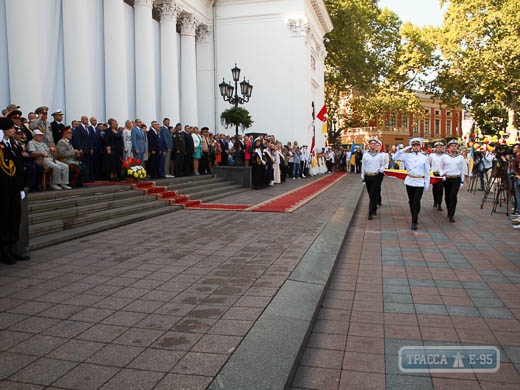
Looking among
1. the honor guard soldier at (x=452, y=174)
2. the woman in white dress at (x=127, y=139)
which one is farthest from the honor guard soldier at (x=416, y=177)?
the woman in white dress at (x=127, y=139)

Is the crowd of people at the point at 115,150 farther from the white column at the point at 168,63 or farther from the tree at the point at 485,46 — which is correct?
the tree at the point at 485,46

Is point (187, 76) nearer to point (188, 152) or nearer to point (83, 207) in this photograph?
point (188, 152)

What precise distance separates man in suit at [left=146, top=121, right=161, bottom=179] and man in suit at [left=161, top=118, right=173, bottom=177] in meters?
0.24

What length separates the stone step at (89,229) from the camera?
25.2ft

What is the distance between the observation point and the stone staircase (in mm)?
8406

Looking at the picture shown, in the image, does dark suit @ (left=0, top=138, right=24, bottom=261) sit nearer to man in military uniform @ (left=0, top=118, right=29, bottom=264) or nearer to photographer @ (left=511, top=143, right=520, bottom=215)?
man in military uniform @ (left=0, top=118, right=29, bottom=264)

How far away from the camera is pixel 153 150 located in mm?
14961

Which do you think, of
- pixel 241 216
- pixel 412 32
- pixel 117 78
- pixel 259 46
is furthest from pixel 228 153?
pixel 412 32

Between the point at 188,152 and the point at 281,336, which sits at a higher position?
the point at 188,152

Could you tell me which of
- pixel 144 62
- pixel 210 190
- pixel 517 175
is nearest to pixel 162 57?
pixel 144 62

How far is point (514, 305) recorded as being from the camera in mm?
5141

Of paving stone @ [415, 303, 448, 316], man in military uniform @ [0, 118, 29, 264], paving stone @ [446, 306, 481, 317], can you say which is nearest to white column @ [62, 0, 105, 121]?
man in military uniform @ [0, 118, 29, 264]

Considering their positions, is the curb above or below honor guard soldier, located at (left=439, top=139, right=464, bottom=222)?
below

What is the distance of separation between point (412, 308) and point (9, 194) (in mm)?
5646
